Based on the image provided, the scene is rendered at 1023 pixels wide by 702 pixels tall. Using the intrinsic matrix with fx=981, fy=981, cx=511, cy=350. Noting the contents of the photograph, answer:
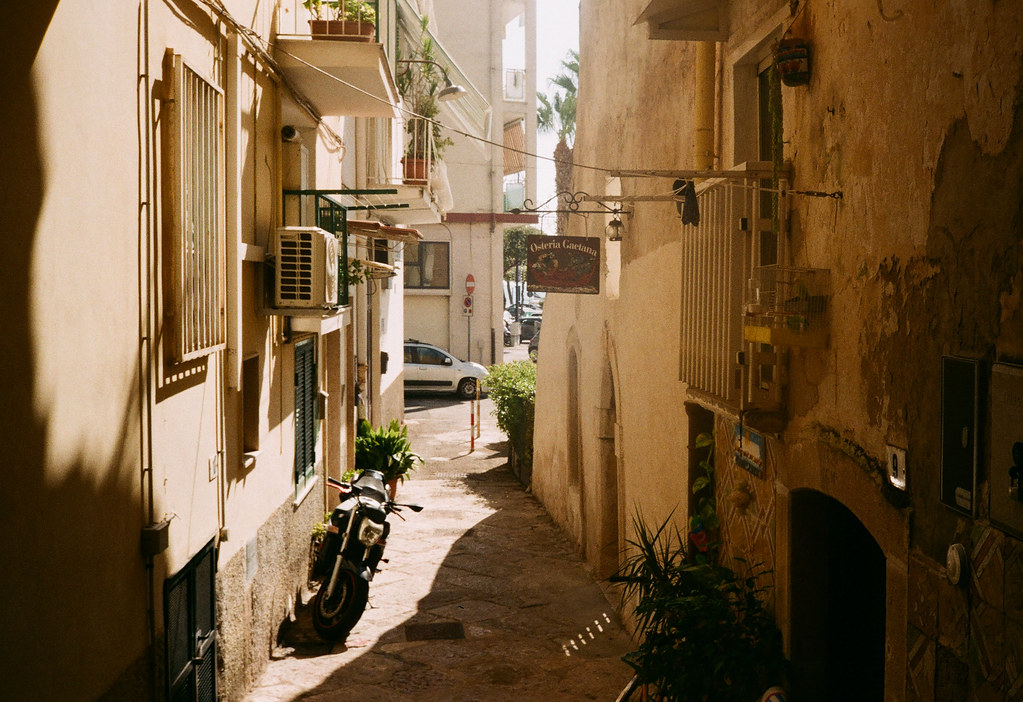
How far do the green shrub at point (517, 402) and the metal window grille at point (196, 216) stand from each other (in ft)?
38.8

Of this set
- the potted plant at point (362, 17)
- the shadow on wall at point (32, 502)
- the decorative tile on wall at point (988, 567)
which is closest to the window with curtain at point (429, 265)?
the potted plant at point (362, 17)

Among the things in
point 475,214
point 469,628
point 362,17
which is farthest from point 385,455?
point 475,214

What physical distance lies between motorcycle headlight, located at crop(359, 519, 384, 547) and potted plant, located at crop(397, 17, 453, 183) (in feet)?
26.6

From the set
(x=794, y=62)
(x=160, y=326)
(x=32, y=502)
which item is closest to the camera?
(x=32, y=502)

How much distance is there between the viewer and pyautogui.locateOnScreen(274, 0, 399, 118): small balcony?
839 centimetres

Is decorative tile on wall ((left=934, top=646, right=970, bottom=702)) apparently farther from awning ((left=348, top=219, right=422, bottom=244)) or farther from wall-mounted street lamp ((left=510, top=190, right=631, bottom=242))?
awning ((left=348, top=219, right=422, bottom=244))

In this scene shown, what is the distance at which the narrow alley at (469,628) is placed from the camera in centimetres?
810

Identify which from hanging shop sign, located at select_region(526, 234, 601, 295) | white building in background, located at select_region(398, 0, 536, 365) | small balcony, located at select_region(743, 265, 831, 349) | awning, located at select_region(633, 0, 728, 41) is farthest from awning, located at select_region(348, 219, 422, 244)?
white building in background, located at select_region(398, 0, 536, 365)

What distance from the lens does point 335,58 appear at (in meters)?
8.46

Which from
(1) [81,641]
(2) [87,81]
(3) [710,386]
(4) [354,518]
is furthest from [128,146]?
(4) [354,518]

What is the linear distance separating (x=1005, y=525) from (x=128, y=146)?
14.3 feet

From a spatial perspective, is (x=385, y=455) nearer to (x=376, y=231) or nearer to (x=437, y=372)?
(x=376, y=231)

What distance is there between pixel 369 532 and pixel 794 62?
5869 mm

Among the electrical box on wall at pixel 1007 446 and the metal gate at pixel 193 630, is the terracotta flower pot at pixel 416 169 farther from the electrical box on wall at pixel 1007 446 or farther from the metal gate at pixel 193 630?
the electrical box on wall at pixel 1007 446
